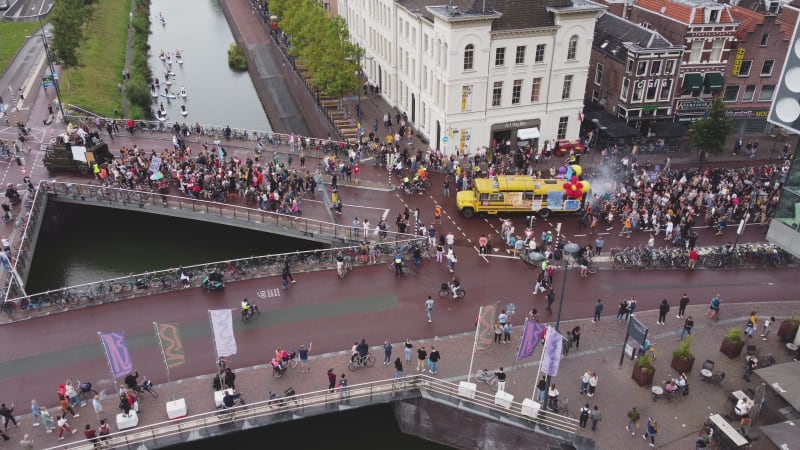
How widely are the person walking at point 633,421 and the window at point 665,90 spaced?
1502 inches

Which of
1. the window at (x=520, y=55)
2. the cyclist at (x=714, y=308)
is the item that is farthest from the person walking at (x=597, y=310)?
the window at (x=520, y=55)

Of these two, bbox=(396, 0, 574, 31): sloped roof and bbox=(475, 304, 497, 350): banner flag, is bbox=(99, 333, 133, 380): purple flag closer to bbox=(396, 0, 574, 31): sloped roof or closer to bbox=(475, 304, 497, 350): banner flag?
bbox=(475, 304, 497, 350): banner flag

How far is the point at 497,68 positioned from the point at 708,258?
72.2 ft

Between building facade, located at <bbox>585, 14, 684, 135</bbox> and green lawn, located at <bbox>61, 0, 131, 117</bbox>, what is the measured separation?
160 feet

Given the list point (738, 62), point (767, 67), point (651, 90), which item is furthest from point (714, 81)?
point (651, 90)

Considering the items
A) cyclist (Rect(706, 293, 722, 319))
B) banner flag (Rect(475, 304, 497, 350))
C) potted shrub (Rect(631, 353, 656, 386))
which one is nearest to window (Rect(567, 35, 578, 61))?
cyclist (Rect(706, 293, 722, 319))

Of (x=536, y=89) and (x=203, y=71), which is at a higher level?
(x=536, y=89)

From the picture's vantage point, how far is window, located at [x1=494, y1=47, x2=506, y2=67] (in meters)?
50.1

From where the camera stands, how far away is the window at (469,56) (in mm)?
49031

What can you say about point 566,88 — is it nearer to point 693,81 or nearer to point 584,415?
point 693,81

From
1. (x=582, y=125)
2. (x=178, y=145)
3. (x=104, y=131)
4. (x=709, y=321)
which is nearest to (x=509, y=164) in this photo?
(x=582, y=125)

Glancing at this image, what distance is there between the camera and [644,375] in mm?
28938

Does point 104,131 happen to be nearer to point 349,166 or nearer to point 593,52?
point 349,166

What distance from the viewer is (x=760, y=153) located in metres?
55.3
